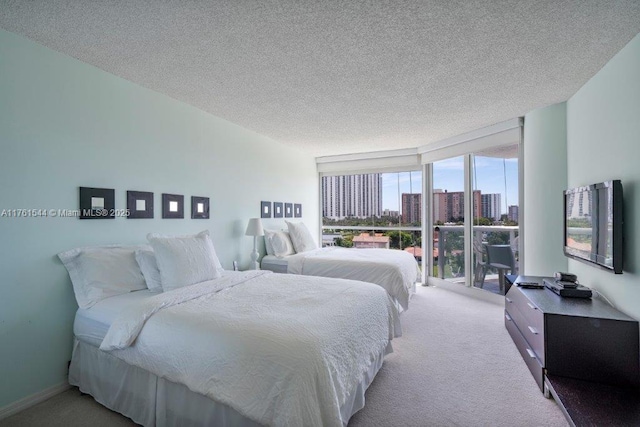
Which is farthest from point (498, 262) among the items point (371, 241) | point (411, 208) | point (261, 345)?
point (261, 345)

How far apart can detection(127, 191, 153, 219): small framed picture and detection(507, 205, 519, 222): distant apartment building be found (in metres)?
4.60

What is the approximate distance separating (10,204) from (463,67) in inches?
A: 138

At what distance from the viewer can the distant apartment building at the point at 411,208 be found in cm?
567

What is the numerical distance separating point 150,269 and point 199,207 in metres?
1.11

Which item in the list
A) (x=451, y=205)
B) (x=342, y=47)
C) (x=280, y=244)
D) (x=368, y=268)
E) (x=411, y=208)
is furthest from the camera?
(x=411, y=208)

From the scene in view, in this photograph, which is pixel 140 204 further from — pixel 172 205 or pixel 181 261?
pixel 181 261

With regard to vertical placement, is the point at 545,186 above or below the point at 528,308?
above

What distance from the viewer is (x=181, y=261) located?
2441mm

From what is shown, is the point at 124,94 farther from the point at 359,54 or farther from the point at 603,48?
the point at 603,48

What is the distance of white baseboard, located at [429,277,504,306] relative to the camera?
428cm

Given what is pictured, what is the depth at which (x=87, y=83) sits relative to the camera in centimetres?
242

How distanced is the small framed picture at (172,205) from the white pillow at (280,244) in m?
1.47

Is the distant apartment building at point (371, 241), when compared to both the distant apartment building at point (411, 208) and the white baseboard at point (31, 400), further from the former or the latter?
the white baseboard at point (31, 400)

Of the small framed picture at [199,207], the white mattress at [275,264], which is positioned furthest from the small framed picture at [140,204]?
the white mattress at [275,264]
